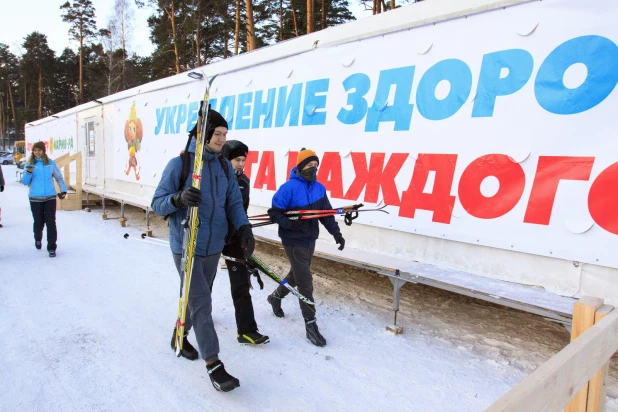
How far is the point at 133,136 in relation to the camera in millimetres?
9258

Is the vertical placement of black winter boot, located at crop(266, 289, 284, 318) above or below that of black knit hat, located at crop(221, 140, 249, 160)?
below

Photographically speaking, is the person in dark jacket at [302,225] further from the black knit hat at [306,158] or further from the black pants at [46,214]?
the black pants at [46,214]

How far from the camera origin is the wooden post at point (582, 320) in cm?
186

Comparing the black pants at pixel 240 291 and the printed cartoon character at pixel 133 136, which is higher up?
the printed cartoon character at pixel 133 136

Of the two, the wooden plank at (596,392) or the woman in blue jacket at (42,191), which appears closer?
the wooden plank at (596,392)

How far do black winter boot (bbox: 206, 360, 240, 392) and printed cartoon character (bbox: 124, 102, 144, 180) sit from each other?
743 centimetres

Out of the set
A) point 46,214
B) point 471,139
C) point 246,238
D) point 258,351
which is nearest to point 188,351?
point 258,351

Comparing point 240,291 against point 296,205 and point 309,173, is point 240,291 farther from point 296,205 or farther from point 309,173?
point 309,173

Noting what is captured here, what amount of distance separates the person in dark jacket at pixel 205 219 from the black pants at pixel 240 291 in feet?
1.69

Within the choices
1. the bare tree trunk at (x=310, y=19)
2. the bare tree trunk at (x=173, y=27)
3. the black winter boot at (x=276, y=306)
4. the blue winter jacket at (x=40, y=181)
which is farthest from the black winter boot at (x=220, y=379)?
the bare tree trunk at (x=173, y=27)

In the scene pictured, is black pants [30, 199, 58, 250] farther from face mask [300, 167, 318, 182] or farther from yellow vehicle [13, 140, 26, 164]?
yellow vehicle [13, 140, 26, 164]

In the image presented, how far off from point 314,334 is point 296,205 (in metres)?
1.07

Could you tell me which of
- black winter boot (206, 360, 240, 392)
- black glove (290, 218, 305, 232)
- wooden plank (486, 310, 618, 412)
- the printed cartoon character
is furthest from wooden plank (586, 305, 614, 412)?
the printed cartoon character

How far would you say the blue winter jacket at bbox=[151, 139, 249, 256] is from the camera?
2.54 m
